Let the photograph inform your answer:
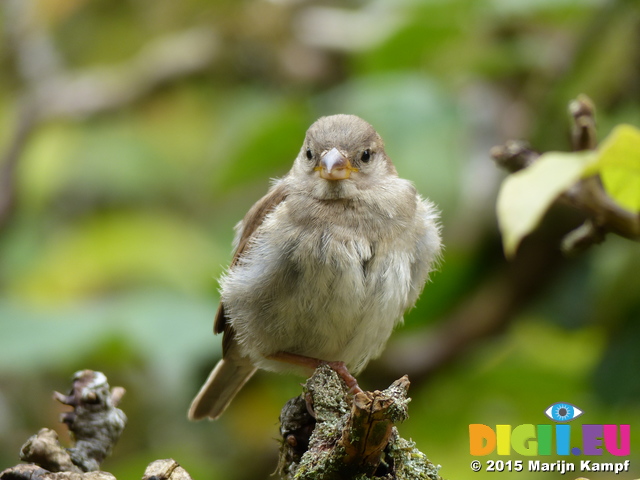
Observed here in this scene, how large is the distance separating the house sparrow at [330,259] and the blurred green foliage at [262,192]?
832 millimetres

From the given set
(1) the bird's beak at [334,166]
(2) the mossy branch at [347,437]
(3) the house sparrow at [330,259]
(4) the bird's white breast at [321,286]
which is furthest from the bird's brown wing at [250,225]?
(2) the mossy branch at [347,437]

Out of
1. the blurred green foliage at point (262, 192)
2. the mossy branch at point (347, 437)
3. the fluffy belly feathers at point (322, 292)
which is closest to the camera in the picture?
the mossy branch at point (347, 437)

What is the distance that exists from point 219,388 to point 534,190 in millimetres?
2867

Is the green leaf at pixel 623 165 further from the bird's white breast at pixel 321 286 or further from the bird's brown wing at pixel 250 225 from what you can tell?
the bird's brown wing at pixel 250 225

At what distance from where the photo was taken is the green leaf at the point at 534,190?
1676mm

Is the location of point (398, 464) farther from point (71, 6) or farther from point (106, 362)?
point (71, 6)

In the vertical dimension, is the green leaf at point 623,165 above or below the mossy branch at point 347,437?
above

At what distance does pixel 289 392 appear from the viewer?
5.36 m

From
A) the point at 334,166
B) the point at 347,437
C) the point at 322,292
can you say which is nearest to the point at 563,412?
the point at 322,292

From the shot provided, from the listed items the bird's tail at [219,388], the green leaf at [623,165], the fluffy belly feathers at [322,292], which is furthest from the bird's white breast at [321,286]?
the green leaf at [623,165]

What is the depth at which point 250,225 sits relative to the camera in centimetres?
395

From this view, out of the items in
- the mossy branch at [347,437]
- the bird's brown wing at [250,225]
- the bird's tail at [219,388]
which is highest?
the bird's brown wing at [250,225]

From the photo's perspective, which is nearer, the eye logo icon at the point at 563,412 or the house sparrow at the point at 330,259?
the house sparrow at the point at 330,259

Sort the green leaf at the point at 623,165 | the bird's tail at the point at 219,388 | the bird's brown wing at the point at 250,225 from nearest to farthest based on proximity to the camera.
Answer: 1. the green leaf at the point at 623,165
2. the bird's brown wing at the point at 250,225
3. the bird's tail at the point at 219,388
